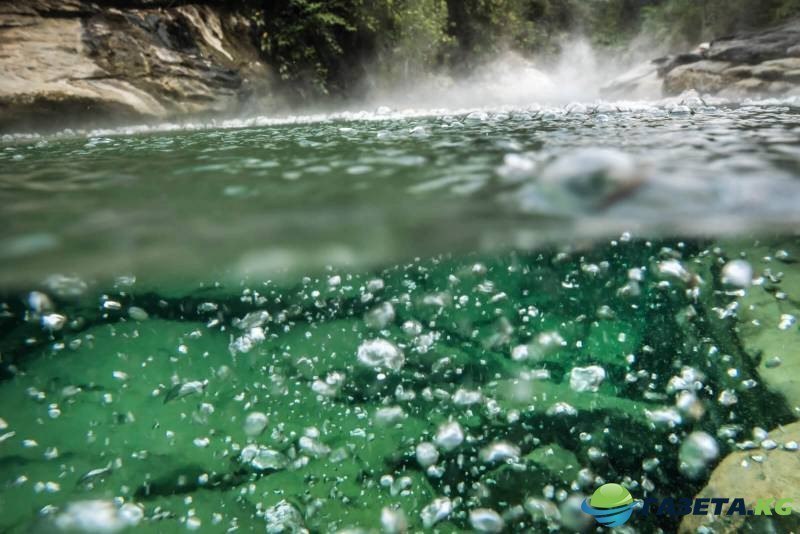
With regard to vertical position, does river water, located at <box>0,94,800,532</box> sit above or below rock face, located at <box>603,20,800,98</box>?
below

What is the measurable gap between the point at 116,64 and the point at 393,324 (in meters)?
7.29

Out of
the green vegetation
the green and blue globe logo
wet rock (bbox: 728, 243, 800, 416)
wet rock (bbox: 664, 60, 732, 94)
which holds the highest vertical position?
the green vegetation

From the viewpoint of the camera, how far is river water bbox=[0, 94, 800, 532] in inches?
87.9

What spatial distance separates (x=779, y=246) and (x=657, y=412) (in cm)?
140

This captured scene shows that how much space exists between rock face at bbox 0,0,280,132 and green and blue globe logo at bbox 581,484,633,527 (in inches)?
334

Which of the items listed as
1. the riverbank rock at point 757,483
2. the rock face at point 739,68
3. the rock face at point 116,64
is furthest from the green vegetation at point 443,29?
the riverbank rock at point 757,483

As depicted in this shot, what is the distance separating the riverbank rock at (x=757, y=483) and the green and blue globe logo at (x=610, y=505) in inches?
14.2

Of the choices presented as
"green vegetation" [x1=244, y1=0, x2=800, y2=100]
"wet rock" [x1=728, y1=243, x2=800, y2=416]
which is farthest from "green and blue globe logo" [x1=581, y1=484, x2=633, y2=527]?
"green vegetation" [x1=244, y1=0, x2=800, y2=100]

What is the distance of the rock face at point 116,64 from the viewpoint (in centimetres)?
738

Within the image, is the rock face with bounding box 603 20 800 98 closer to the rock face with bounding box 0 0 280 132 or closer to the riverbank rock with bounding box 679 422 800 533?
the riverbank rock with bounding box 679 422 800 533

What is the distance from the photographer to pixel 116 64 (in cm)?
824

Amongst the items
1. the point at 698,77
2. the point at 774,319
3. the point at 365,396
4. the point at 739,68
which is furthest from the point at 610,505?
the point at 698,77

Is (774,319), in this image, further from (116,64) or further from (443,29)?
(443,29)

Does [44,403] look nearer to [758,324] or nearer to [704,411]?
[704,411]
